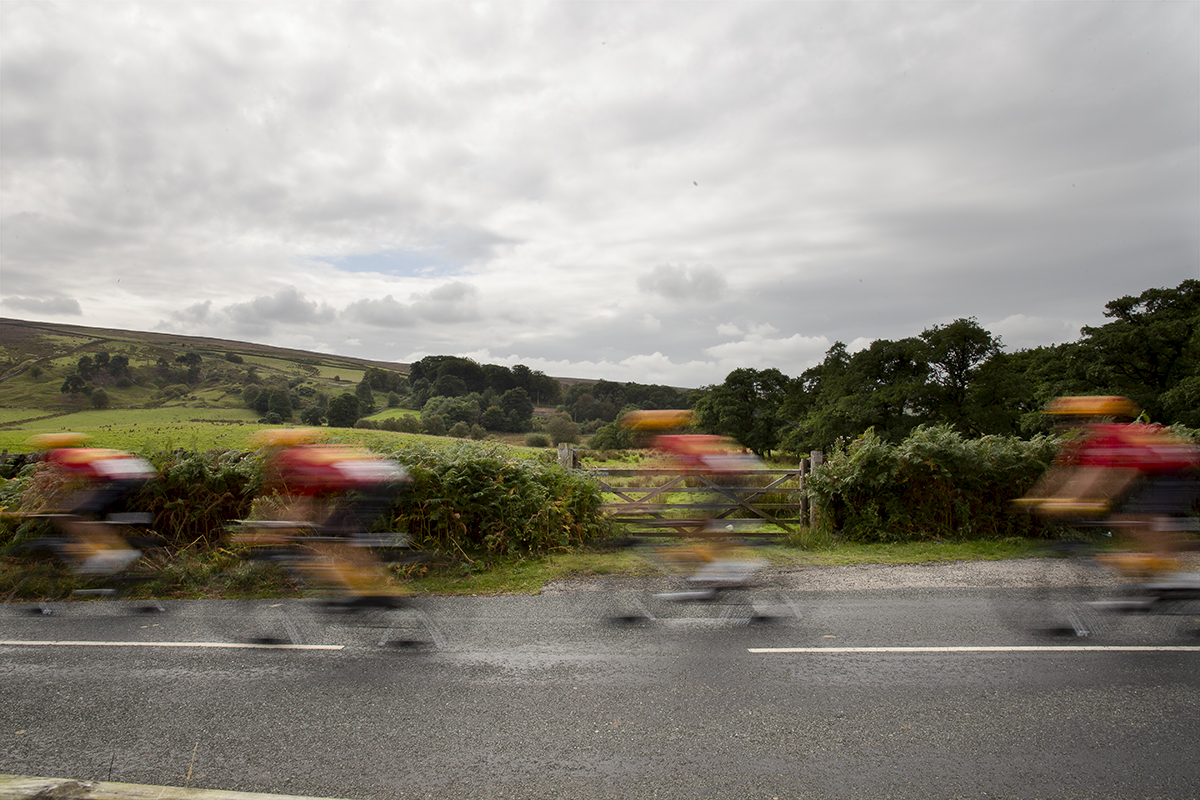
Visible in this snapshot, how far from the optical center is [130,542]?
8070 mm

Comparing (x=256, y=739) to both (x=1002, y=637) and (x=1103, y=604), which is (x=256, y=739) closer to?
(x=1002, y=637)

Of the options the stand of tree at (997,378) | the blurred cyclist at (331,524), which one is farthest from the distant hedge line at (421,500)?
the stand of tree at (997,378)

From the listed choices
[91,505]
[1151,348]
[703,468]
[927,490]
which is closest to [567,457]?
[703,468]

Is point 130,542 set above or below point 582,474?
below

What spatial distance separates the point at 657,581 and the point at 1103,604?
15.3 ft

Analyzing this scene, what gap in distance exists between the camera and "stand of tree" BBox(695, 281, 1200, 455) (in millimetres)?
34281

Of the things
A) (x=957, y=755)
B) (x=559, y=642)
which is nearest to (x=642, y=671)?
(x=559, y=642)

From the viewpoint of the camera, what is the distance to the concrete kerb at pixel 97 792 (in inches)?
105

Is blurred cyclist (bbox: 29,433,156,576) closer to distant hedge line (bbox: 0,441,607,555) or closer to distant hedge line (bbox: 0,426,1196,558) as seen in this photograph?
distant hedge line (bbox: 0,426,1196,558)

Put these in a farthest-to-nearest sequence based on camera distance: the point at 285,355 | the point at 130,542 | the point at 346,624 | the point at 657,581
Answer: the point at 285,355 → the point at 130,542 → the point at 657,581 → the point at 346,624

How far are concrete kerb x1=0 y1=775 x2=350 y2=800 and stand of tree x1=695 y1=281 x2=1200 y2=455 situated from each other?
31683mm

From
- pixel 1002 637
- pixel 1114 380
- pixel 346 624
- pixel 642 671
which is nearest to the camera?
pixel 642 671

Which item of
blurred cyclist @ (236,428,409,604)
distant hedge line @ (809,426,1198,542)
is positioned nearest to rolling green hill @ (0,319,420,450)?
blurred cyclist @ (236,428,409,604)

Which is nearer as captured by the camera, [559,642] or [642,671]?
[642,671]
